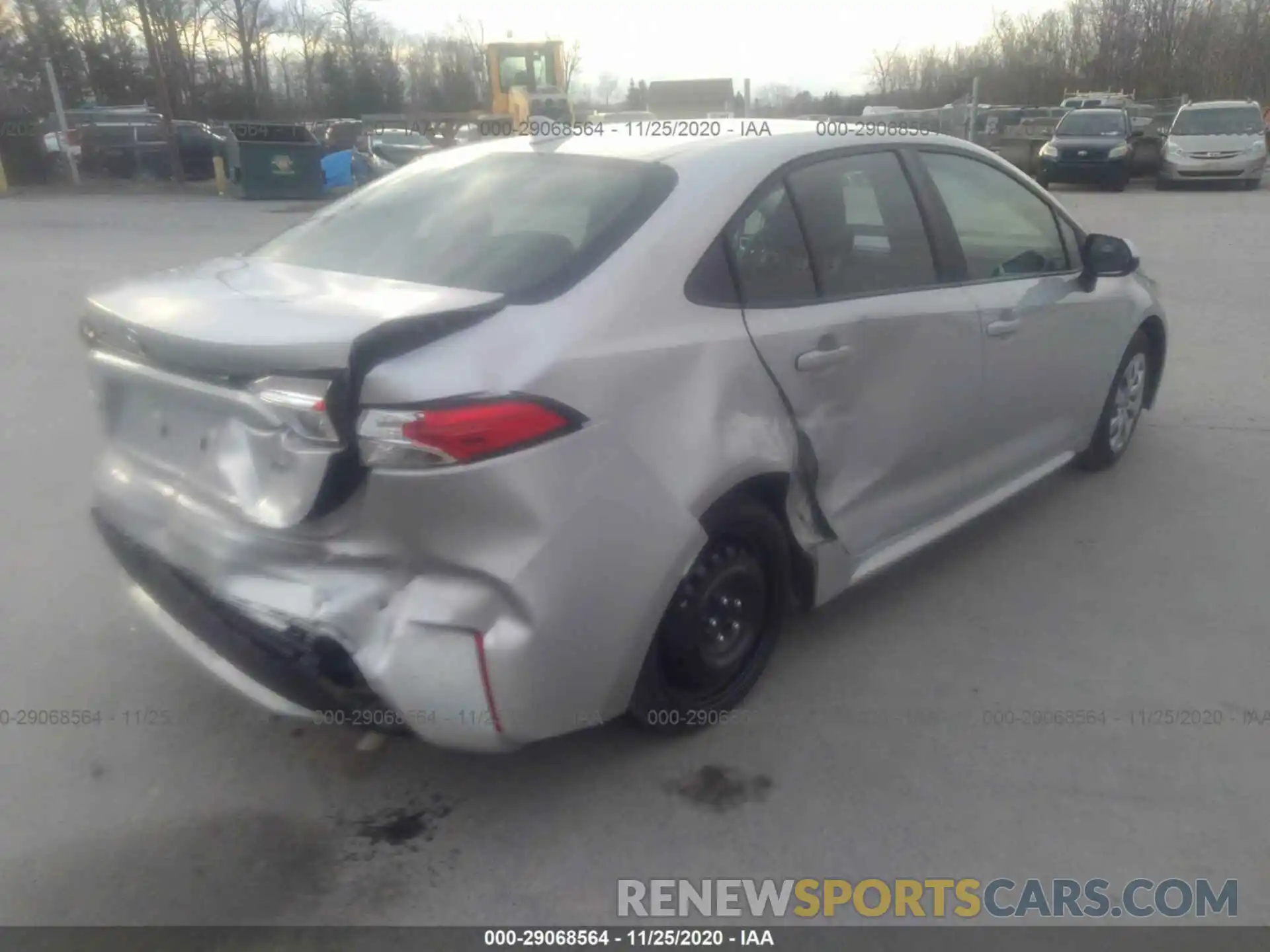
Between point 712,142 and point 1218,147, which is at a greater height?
point 712,142

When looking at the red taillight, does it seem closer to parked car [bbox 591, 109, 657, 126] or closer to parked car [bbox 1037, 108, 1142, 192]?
parked car [bbox 591, 109, 657, 126]

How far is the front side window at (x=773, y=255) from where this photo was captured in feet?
9.62

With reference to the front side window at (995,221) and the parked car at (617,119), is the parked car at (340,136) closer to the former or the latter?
the parked car at (617,119)

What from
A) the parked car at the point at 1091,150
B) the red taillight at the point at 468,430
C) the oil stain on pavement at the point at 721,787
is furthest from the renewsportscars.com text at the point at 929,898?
the parked car at the point at 1091,150

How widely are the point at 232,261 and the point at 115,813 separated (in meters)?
1.60

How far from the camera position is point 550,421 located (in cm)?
235

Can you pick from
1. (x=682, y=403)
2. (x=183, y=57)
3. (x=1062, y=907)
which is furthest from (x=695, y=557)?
(x=183, y=57)

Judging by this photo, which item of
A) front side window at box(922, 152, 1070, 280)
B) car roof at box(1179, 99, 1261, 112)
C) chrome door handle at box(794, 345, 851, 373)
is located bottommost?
car roof at box(1179, 99, 1261, 112)

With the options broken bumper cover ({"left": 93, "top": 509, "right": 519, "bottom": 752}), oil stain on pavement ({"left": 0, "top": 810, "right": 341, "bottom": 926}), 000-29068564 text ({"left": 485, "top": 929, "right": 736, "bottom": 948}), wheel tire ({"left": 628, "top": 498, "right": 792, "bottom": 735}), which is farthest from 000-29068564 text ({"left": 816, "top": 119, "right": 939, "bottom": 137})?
oil stain on pavement ({"left": 0, "top": 810, "right": 341, "bottom": 926})

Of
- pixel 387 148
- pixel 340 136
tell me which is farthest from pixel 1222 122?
pixel 340 136

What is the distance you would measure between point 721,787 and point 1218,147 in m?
21.6

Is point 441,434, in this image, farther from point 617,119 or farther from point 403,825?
point 617,119

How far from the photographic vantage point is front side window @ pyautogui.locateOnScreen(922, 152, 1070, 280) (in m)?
3.72

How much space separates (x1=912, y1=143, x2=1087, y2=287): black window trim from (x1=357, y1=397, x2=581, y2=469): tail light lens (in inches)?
76.8
